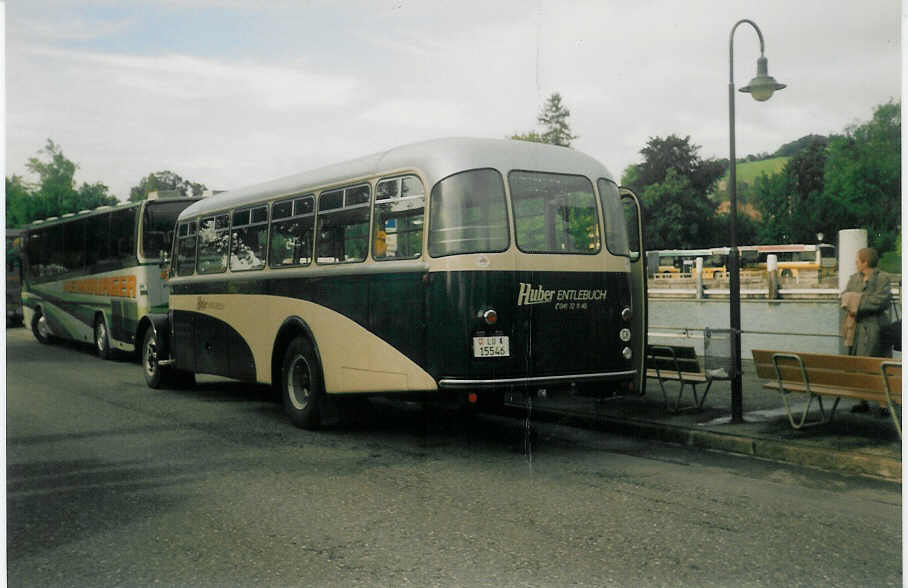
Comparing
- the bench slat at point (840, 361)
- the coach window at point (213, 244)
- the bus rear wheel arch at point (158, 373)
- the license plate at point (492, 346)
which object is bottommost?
the bus rear wheel arch at point (158, 373)

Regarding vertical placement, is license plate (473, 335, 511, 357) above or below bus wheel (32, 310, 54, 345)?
above

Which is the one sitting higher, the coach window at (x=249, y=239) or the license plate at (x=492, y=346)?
the coach window at (x=249, y=239)

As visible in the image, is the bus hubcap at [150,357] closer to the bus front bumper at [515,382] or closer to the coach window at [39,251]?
the bus front bumper at [515,382]

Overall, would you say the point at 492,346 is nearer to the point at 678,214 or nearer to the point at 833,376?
the point at 833,376

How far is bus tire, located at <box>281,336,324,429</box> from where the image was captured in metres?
9.47

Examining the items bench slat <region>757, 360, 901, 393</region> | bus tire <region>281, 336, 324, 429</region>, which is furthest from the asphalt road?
bench slat <region>757, 360, 901, 393</region>

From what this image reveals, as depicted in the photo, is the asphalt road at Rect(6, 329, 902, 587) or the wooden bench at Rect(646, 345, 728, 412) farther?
the wooden bench at Rect(646, 345, 728, 412)

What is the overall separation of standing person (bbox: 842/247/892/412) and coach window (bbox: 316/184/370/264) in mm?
5173

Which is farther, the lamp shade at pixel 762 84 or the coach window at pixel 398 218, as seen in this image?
the lamp shade at pixel 762 84

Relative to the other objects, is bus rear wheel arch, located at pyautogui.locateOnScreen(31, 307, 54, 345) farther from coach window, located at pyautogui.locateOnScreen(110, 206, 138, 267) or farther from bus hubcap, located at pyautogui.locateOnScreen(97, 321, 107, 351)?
coach window, located at pyautogui.locateOnScreen(110, 206, 138, 267)

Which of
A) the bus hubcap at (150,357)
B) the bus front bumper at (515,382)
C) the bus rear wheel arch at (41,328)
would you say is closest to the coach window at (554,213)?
the bus front bumper at (515,382)

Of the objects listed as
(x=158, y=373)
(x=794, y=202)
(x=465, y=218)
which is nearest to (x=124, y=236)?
(x=158, y=373)

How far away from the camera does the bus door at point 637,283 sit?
914cm

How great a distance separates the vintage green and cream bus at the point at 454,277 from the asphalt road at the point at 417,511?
2.41 ft
